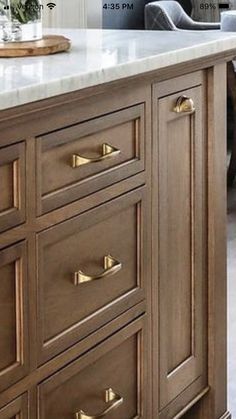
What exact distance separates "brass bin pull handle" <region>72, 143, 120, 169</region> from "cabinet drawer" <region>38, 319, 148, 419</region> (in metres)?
0.34

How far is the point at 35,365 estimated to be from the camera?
1.51m

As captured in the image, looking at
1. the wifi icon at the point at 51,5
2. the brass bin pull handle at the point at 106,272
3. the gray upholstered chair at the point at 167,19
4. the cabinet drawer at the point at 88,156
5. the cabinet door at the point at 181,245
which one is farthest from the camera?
the gray upholstered chair at the point at 167,19

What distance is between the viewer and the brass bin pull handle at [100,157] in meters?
1.57

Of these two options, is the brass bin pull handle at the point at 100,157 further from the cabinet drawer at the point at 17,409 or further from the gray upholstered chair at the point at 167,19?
the gray upholstered chair at the point at 167,19

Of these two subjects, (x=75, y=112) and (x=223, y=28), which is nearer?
(x=75, y=112)

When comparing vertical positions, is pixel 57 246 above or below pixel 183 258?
above

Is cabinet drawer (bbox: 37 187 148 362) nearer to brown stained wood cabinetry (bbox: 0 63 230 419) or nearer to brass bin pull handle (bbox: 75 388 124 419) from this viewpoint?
brown stained wood cabinetry (bbox: 0 63 230 419)

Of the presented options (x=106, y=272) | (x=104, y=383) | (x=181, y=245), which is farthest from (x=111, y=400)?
(x=181, y=245)

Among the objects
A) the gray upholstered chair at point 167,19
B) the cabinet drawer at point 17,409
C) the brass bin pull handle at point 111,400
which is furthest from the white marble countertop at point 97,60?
the gray upholstered chair at point 167,19

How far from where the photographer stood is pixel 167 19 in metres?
4.81

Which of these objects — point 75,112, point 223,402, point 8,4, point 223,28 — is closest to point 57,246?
point 75,112

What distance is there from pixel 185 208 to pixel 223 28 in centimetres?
262

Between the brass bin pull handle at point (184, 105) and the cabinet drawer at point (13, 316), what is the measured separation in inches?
23.9

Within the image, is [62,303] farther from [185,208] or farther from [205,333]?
[205,333]
